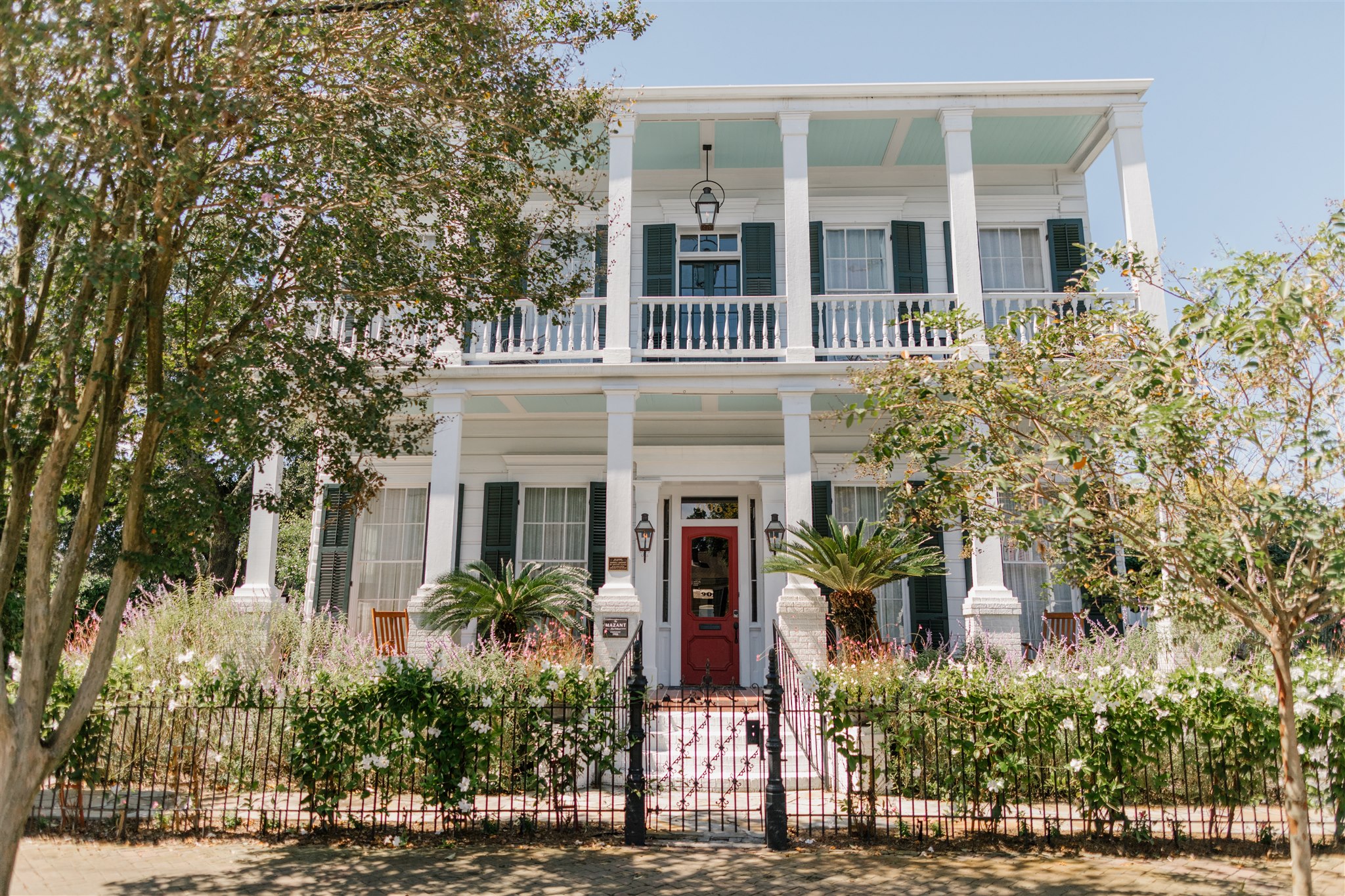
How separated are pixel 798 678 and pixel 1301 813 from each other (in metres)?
4.51

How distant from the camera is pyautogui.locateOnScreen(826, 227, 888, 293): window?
12.7 metres

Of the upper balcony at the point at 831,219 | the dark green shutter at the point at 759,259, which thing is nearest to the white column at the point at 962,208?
the upper balcony at the point at 831,219

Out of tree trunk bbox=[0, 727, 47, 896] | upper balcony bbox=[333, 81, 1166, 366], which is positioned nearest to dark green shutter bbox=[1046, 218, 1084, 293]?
upper balcony bbox=[333, 81, 1166, 366]

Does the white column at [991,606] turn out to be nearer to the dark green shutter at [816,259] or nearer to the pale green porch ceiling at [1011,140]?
the dark green shutter at [816,259]

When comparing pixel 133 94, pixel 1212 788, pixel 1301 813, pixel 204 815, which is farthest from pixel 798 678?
pixel 133 94

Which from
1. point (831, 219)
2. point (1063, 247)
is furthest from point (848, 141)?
point (1063, 247)

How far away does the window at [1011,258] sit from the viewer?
12.5m

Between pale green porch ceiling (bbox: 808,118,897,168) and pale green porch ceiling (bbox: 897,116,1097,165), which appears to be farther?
pale green porch ceiling (bbox: 808,118,897,168)

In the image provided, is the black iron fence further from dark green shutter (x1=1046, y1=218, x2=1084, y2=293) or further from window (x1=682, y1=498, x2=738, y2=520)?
dark green shutter (x1=1046, y1=218, x2=1084, y2=293)

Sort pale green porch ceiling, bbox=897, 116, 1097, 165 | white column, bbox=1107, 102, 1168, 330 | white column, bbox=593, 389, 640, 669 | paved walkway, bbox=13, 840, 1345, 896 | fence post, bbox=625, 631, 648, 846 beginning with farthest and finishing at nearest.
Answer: pale green porch ceiling, bbox=897, 116, 1097, 165 → white column, bbox=1107, 102, 1168, 330 → white column, bbox=593, 389, 640, 669 → fence post, bbox=625, 631, 648, 846 → paved walkway, bbox=13, 840, 1345, 896

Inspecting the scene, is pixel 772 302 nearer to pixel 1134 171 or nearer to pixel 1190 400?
pixel 1134 171

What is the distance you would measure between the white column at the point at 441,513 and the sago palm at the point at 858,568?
4117 mm

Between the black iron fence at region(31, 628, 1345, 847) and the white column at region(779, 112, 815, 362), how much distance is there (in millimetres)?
5072

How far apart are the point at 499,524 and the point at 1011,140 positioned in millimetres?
8770
